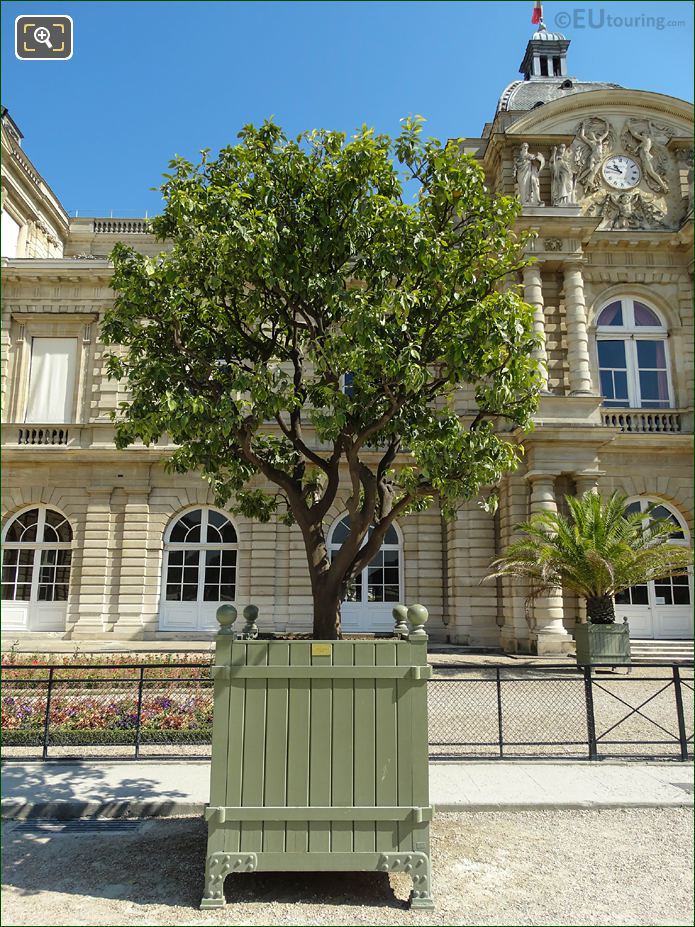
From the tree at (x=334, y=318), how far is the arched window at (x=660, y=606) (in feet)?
48.4

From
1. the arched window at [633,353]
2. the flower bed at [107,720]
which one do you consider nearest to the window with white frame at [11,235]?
the arched window at [633,353]

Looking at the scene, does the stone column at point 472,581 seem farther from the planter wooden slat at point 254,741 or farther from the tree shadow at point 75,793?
the planter wooden slat at point 254,741

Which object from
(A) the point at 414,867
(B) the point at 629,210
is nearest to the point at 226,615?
(A) the point at 414,867

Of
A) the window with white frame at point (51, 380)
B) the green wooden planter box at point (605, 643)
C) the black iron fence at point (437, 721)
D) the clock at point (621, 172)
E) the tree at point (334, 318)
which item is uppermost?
the clock at point (621, 172)

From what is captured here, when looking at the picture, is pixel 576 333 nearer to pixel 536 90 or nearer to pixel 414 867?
pixel 536 90

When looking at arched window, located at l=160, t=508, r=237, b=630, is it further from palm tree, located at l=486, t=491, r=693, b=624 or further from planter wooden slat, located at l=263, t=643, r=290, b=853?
planter wooden slat, located at l=263, t=643, r=290, b=853

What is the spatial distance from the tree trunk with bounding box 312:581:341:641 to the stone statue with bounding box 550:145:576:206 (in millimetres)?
18362

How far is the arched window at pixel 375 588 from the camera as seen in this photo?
2153 cm

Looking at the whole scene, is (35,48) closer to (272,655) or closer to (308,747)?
(272,655)

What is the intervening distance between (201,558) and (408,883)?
17.3 m

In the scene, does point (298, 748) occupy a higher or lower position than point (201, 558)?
lower

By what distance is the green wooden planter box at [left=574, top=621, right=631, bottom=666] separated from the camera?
1517 centimetres

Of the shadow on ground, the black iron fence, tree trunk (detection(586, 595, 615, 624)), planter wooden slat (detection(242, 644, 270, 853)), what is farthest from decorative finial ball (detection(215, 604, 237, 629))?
tree trunk (detection(586, 595, 615, 624))

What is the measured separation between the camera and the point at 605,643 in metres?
15.2
